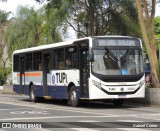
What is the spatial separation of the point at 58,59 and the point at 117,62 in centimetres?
386

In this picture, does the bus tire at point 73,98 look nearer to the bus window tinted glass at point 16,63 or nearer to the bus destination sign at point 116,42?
the bus destination sign at point 116,42

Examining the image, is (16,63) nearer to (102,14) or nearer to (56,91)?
(56,91)

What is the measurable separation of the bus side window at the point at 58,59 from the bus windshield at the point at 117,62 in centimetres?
295

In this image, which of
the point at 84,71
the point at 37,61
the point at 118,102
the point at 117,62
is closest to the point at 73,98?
the point at 84,71

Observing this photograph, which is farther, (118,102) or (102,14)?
(102,14)

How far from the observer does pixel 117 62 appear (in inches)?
803

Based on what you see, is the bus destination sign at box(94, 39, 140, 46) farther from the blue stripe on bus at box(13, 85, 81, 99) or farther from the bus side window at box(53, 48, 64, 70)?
the bus side window at box(53, 48, 64, 70)

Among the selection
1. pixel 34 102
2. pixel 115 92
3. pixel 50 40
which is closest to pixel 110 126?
pixel 115 92

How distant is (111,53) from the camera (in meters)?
20.5

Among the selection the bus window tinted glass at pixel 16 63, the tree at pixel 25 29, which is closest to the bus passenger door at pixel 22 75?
the bus window tinted glass at pixel 16 63

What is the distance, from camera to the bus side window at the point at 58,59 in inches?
896

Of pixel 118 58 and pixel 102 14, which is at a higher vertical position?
pixel 102 14

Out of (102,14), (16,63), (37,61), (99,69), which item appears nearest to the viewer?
(99,69)

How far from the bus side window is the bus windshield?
9.68 ft
